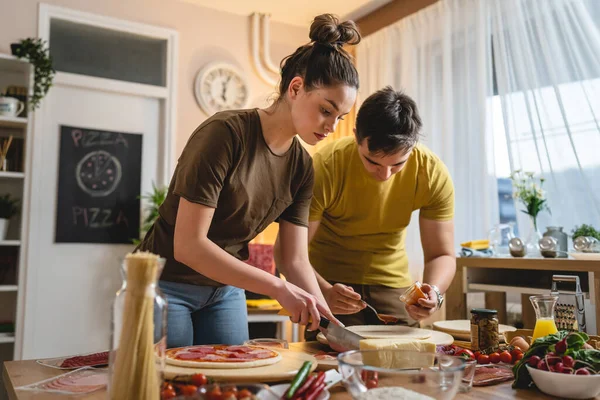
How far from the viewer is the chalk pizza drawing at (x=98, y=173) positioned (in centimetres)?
379

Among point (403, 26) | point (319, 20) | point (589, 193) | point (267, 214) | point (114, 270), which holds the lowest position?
point (114, 270)

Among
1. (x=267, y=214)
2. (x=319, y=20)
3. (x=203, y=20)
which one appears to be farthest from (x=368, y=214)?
(x=203, y=20)

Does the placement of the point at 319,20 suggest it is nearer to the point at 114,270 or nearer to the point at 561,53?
the point at 561,53

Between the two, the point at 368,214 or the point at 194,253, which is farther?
the point at 368,214

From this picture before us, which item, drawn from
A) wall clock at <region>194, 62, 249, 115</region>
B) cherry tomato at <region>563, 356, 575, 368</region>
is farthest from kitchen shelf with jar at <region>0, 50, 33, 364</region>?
cherry tomato at <region>563, 356, 575, 368</region>

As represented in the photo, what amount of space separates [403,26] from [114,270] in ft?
8.86

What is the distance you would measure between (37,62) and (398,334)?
296 cm

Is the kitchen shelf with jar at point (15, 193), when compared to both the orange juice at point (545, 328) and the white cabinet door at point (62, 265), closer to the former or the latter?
the white cabinet door at point (62, 265)

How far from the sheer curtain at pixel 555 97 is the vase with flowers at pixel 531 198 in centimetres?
5

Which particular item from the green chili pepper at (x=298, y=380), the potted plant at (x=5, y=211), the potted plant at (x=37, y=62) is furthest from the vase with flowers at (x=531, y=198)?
the potted plant at (x=5, y=211)

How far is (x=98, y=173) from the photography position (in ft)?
12.6

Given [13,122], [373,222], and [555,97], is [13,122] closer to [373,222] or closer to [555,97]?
[373,222]

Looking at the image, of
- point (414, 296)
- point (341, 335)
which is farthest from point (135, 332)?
point (414, 296)

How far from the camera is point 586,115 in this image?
2766mm
